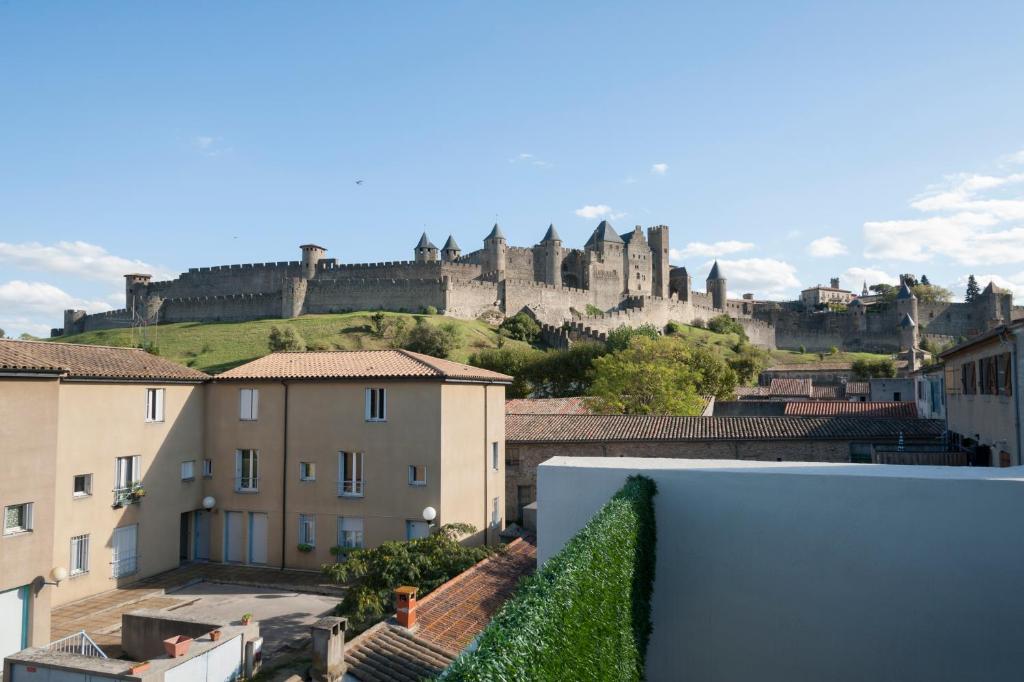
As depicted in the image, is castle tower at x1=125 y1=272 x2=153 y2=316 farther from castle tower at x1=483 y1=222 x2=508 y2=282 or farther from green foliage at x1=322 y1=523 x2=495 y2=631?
green foliage at x1=322 y1=523 x2=495 y2=631

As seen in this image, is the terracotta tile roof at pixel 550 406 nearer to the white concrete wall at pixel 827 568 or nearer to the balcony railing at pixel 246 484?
the balcony railing at pixel 246 484

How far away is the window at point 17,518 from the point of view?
15.1 metres

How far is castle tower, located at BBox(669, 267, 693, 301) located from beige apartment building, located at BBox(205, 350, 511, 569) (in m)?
79.9

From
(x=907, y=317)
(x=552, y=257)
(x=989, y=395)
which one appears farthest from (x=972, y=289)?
(x=989, y=395)

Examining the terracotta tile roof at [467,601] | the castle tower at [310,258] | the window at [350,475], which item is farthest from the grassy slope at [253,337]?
the terracotta tile roof at [467,601]

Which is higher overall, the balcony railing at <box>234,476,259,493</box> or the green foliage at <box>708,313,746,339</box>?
the green foliage at <box>708,313,746,339</box>

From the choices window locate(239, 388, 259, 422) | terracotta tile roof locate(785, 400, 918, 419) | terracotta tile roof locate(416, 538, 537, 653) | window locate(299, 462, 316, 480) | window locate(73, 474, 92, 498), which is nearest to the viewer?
terracotta tile roof locate(416, 538, 537, 653)

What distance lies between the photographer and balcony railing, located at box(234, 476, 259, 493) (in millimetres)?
21734

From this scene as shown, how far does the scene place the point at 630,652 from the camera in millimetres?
7785

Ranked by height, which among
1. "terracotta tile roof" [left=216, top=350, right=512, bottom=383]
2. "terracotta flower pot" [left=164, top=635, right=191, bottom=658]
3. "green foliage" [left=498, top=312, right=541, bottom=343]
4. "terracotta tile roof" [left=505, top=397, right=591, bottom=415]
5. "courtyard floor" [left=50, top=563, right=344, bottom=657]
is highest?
"green foliage" [left=498, top=312, right=541, bottom=343]

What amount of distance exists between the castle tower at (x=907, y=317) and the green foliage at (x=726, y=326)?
20.2 meters

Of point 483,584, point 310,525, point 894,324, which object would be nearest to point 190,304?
point 310,525

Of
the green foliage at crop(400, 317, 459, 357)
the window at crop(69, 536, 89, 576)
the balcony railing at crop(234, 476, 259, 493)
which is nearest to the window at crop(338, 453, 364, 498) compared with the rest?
the balcony railing at crop(234, 476, 259, 493)

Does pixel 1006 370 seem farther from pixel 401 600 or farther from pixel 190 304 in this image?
pixel 190 304
